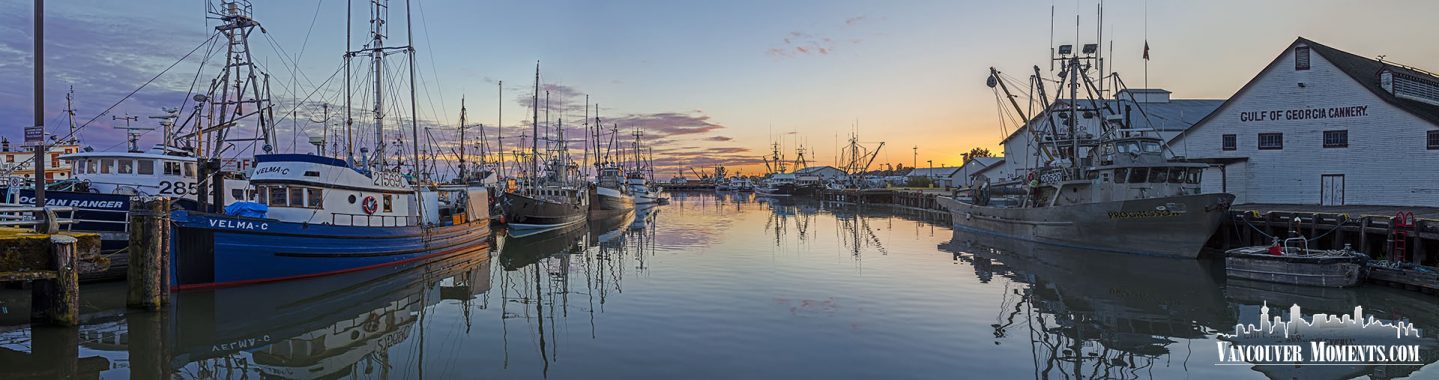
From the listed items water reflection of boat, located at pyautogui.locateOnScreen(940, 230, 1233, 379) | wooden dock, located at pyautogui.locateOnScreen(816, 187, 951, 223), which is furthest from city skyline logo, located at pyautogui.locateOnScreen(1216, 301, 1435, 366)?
wooden dock, located at pyautogui.locateOnScreen(816, 187, 951, 223)

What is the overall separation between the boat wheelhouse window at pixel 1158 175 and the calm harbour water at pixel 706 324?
4.04 metres

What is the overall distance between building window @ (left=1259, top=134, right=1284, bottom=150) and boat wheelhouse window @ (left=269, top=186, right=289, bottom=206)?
1477 inches

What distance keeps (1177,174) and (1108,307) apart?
13125 millimetres

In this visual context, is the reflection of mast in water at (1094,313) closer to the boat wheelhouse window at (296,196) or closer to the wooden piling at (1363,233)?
the wooden piling at (1363,233)

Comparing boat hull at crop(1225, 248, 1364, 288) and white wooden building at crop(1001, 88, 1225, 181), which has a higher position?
white wooden building at crop(1001, 88, 1225, 181)

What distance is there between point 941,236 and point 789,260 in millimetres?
14265

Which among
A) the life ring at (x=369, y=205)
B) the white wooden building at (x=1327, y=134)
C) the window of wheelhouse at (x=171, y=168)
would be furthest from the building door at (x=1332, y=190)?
the window of wheelhouse at (x=171, y=168)

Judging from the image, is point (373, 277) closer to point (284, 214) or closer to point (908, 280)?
point (284, 214)

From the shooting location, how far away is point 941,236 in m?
→ 37.2

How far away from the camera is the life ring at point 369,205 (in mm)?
22828

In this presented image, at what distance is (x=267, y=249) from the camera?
18500 millimetres

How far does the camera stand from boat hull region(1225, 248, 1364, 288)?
680 inches

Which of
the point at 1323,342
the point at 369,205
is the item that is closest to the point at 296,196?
the point at 369,205

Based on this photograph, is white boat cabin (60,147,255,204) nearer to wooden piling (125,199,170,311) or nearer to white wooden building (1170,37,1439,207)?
wooden piling (125,199,170,311)
